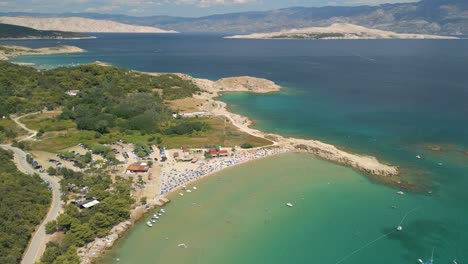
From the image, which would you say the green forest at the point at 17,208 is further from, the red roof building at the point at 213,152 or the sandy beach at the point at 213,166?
the red roof building at the point at 213,152

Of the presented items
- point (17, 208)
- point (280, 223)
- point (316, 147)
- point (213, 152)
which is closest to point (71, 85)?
point (213, 152)

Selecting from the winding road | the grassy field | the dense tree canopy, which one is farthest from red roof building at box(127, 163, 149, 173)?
the dense tree canopy

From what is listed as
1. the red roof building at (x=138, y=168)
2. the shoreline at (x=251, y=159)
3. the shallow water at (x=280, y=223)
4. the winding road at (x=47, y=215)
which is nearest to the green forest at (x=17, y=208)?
the winding road at (x=47, y=215)

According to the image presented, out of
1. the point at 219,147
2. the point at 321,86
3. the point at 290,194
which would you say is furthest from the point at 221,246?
the point at 321,86

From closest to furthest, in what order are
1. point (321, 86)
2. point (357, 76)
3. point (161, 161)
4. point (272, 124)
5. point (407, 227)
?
point (407, 227) < point (161, 161) < point (272, 124) < point (321, 86) < point (357, 76)

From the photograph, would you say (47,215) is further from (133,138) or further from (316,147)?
(316,147)

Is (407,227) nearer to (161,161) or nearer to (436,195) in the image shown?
(436,195)
